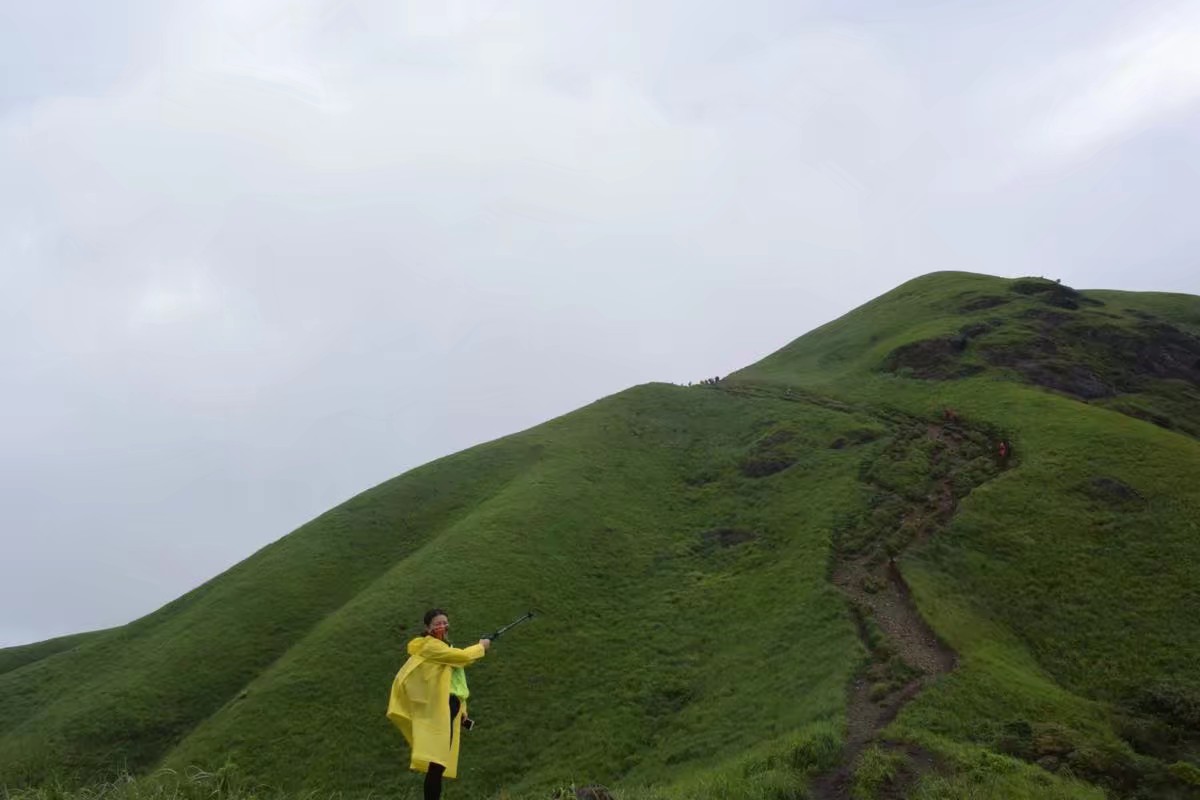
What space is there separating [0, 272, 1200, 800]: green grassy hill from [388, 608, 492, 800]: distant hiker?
4.22 metres

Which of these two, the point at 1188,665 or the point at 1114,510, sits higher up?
the point at 1114,510

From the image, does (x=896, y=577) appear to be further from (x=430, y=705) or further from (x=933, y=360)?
(x=933, y=360)

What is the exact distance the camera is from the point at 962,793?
57.4 feet

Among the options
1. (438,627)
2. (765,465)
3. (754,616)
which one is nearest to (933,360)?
(765,465)

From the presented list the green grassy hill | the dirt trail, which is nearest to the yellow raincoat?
the green grassy hill

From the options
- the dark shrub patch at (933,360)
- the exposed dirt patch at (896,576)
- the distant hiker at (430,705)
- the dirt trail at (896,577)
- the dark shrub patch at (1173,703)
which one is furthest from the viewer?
the dark shrub patch at (933,360)

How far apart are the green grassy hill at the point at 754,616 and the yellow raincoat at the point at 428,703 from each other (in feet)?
13.9

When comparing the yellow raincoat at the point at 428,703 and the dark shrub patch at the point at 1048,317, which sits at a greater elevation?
the dark shrub patch at the point at 1048,317

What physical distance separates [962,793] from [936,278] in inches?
3813

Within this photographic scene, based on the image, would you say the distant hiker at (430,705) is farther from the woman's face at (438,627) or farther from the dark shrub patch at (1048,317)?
the dark shrub patch at (1048,317)

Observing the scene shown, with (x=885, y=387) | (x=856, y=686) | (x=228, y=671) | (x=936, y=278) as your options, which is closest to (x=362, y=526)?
Answer: (x=228, y=671)

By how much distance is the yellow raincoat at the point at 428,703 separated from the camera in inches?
495

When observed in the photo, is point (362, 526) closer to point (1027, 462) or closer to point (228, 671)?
point (228, 671)

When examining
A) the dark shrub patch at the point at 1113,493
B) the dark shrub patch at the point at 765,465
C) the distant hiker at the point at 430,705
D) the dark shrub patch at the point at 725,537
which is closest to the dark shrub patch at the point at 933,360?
the dark shrub patch at the point at 765,465
